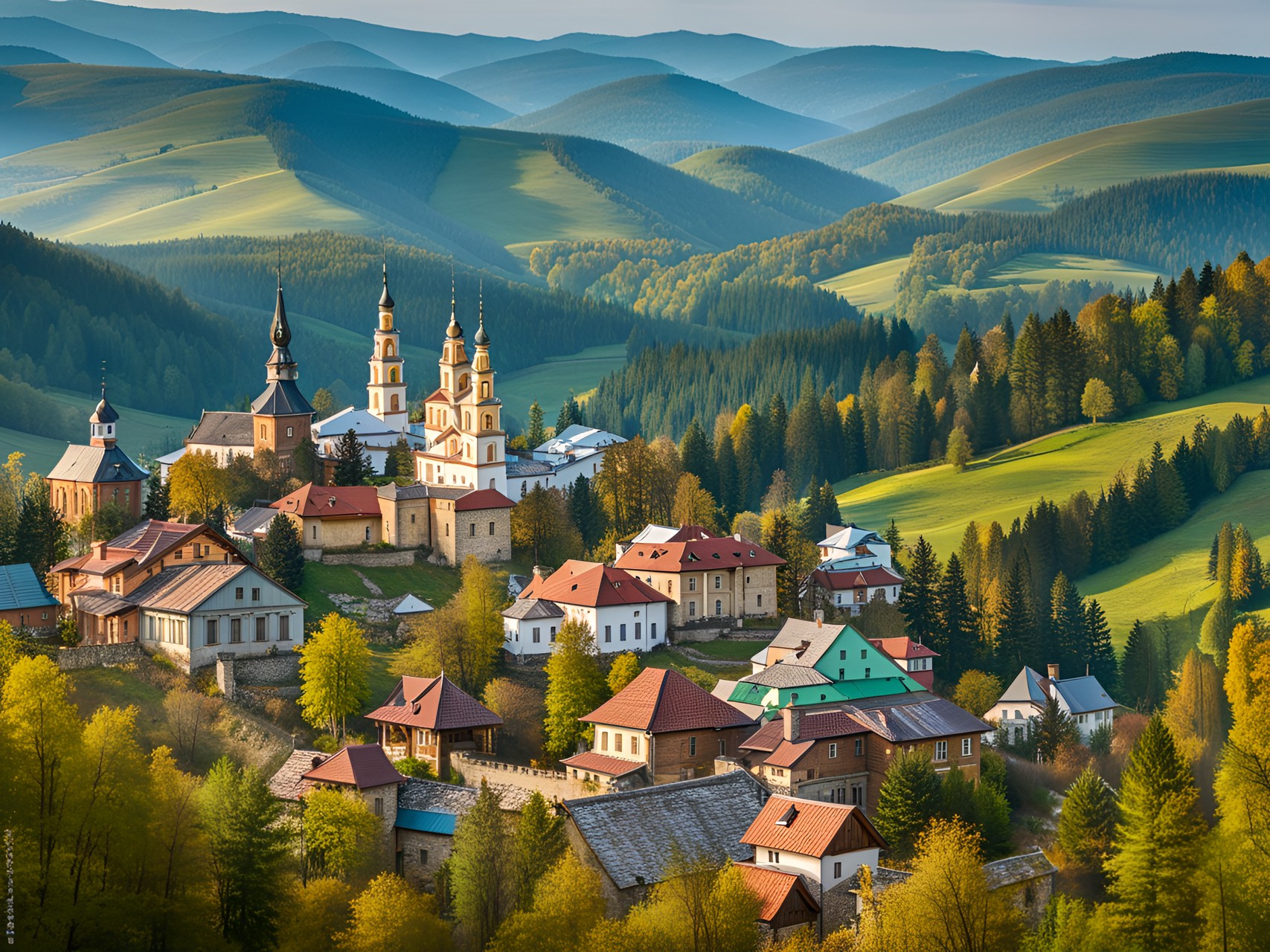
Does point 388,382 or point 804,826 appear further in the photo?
point 388,382

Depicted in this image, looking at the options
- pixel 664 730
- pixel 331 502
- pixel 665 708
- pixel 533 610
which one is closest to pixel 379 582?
pixel 331 502

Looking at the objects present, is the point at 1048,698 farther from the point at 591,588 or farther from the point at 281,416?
the point at 281,416

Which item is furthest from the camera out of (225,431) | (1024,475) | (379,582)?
(1024,475)

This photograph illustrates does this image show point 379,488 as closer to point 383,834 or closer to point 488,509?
point 488,509

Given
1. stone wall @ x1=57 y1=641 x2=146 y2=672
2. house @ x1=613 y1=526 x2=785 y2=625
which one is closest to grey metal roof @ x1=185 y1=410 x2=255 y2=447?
house @ x1=613 y1=526 x2=785 y2=625

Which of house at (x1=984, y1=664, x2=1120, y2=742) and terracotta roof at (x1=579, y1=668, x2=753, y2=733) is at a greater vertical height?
terracotta roof at (x1=579, y1=668, x2=753, y2=733)

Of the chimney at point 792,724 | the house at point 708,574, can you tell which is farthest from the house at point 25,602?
the chimney at point 792,724

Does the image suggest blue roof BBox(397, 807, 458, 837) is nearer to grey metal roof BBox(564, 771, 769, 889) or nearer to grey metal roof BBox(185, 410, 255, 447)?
grey metal roof BBox(564, 771, 769, 889)
